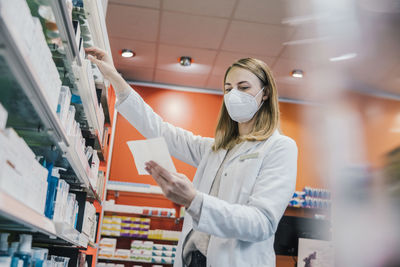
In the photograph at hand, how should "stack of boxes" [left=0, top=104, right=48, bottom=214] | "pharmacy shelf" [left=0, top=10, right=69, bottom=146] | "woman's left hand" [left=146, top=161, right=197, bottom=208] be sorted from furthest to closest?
"woman's left hand" [left=146, top=161, right=197, bottom=208] → "stack of boxes" [left=0, top=104, right=48, bottom=214] → "pharmacy shelf" [left=0, top=10, right=69, bottom=146]

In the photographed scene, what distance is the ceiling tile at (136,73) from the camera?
6.11 meters

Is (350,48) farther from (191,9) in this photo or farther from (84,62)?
(191,9)

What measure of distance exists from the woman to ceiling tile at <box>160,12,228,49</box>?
2607 millimetres

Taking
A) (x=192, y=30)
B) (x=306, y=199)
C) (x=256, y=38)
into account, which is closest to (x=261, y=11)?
(x=256, y=38)

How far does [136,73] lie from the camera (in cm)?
628

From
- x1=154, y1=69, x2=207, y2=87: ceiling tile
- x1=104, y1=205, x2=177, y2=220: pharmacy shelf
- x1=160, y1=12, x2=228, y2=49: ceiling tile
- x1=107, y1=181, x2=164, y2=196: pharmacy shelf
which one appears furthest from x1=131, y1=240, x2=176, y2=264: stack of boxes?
x1=160, y1=12, x2=228, y2=49: ceiling tile

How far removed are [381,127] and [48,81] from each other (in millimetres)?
1289

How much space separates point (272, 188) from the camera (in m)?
1.65

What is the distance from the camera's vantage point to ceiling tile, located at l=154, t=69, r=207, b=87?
6164mm

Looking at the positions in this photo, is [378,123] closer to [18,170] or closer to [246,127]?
[18,170]

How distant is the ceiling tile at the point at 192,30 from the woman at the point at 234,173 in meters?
Answer: 2.61

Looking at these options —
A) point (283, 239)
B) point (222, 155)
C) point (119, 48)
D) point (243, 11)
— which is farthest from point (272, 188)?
point (119, 48)

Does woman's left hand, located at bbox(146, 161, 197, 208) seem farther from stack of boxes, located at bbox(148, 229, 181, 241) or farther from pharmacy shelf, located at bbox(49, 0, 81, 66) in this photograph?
stack of boxes, located at bbox(148, 229, 181, 241)

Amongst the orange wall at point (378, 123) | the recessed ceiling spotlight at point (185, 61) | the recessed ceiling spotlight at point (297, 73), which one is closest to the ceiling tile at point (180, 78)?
the recessed ceiling spotlight at point (185, 61)
